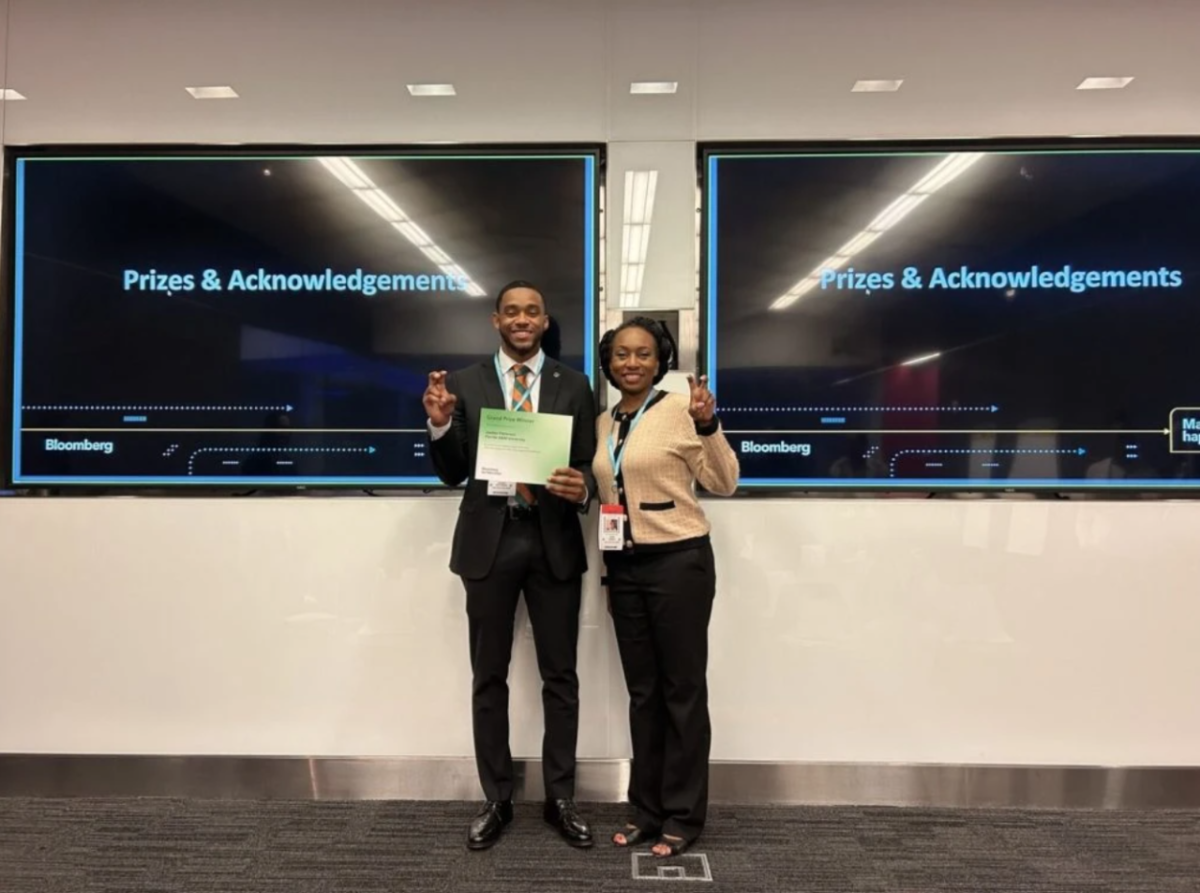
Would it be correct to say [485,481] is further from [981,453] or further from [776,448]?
[981,453]

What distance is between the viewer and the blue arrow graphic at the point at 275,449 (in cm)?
270

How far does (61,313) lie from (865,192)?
327cm

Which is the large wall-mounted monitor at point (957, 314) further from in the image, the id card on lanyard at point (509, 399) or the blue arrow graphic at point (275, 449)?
the blue arrow graphic at point (275, 449)

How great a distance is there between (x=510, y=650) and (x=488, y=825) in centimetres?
59

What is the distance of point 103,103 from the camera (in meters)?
2.73

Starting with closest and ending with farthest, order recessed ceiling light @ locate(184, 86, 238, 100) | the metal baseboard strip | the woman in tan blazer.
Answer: the woman in tan blazer, the metal baseboard strip, recessed ceiling light @ locate(184, 86, 238, 100)

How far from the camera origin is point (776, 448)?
266 centimetres

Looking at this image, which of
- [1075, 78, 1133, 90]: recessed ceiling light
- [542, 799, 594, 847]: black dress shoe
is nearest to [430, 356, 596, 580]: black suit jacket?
[542, 799, 594, 847]: black dress shoe

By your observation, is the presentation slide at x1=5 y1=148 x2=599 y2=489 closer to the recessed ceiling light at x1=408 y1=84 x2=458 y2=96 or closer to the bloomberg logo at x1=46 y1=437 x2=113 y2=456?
the bloomberg logo at x1=46 y1=437 x2=113 y2=456

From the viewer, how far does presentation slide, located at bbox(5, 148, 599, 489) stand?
8.81 feet

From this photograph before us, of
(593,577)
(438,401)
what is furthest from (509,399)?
(593,577)

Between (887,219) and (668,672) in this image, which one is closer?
(668,672)

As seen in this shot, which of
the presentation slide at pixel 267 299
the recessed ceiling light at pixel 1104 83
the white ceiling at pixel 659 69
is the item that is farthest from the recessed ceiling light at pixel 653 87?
the recessed ceiling light at pixel 1104 83

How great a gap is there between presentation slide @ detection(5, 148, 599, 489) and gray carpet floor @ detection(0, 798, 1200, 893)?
1.25 meters
